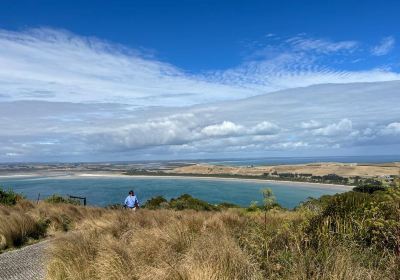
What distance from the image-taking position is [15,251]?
36.7 feet

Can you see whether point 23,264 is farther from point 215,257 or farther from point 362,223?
point 362,223

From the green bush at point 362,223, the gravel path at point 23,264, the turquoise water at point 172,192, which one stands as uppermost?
the green bush at point 362,223

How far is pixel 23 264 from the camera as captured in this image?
9.60m

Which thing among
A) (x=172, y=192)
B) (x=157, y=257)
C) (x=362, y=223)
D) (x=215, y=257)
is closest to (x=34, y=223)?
(x=157, y=257)

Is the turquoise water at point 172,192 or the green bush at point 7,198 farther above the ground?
the green bush at point 7,198

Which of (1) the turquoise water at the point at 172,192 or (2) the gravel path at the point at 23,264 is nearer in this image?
(2) the gravel path at the point at 23,264

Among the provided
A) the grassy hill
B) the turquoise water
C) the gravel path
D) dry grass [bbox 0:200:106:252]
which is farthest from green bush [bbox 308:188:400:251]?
the turquoise water

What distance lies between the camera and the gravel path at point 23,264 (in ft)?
28.2

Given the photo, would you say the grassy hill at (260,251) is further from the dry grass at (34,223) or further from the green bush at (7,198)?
the green bush at (7,198)

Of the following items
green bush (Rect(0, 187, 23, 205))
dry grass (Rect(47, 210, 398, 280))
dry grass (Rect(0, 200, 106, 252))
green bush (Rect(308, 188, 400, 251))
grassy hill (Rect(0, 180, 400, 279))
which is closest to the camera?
dry grass (Rect(47, 210, 398, 280))

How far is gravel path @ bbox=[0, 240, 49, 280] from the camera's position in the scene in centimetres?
859

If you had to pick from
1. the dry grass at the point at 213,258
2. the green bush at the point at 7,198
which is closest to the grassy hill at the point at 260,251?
the dry grass at the point at 213,258

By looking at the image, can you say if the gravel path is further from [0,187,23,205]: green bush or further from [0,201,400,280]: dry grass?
[0,187,23,205]: green bush

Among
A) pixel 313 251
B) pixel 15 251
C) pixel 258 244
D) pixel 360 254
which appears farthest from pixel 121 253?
pixel 15 251
